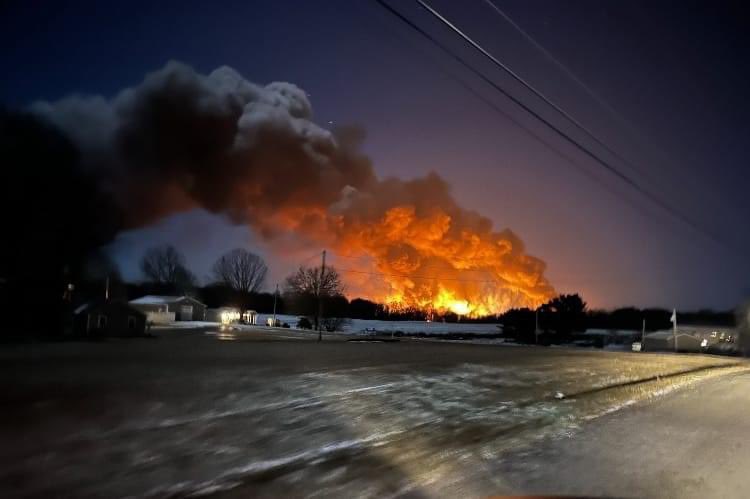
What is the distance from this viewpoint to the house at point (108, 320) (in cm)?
2867

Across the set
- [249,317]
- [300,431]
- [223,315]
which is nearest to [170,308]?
[223,315]

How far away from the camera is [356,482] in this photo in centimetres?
541

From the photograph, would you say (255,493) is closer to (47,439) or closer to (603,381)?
(47,439)

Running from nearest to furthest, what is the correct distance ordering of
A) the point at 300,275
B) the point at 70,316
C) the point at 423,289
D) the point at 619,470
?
the point at 619,470, the point at 70,316, the point at 300,275, the point at 423,289

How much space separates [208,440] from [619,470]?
15.7 feet

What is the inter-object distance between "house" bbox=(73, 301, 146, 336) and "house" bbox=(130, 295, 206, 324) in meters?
6.86

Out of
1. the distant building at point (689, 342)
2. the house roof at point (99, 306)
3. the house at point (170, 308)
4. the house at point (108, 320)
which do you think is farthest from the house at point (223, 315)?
the distant building at point (689, 342)

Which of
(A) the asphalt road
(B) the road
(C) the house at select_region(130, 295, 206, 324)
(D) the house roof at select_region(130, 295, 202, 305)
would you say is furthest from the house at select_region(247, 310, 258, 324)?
(A) the asphalt road

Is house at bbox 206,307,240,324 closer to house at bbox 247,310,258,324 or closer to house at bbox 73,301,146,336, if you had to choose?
house at bbox 247,310,258,324

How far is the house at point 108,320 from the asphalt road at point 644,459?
26.7 m

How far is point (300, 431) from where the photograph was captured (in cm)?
769

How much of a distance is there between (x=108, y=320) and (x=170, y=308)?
1785cm

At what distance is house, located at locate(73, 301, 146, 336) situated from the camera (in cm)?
2867

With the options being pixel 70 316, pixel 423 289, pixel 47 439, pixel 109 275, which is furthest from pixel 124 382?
pixel 423 289
